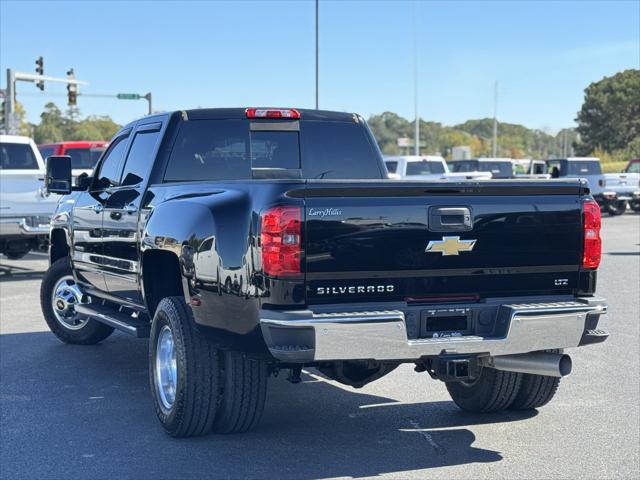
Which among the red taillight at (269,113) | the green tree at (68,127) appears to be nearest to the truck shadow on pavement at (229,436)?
the red taillight at (269,113)

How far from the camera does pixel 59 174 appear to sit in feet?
26.4

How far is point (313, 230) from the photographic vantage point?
482 cm

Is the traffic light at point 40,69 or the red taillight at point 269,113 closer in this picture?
the red taillight at point 269,113

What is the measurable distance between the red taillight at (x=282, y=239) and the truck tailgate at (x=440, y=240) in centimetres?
6

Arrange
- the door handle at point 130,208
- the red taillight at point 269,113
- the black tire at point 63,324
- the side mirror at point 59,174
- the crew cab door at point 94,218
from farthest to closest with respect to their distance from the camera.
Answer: the black tire at point 63,324 < the side mirror at point 59,174 < the crew cab door at point 94,218 < the red taillight at point 269,113 < the door handle at point 130,208

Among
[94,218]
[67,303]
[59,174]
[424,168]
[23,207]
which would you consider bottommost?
[67,303]

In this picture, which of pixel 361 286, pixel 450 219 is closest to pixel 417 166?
pixel 450 219

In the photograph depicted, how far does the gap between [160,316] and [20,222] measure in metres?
8.92

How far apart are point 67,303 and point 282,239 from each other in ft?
16.4

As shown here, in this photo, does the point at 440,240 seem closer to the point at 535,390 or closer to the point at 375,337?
the point at 375,337

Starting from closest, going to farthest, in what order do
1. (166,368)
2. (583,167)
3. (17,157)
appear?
(166,368), (17,157), (583,167)

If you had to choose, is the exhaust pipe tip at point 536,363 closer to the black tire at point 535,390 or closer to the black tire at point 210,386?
the black tire at point 535,390

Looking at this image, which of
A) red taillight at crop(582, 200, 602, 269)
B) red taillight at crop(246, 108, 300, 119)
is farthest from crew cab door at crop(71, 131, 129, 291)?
red taillight at crop(582, 200, 602, 269)

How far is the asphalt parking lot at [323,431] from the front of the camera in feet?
17.2
